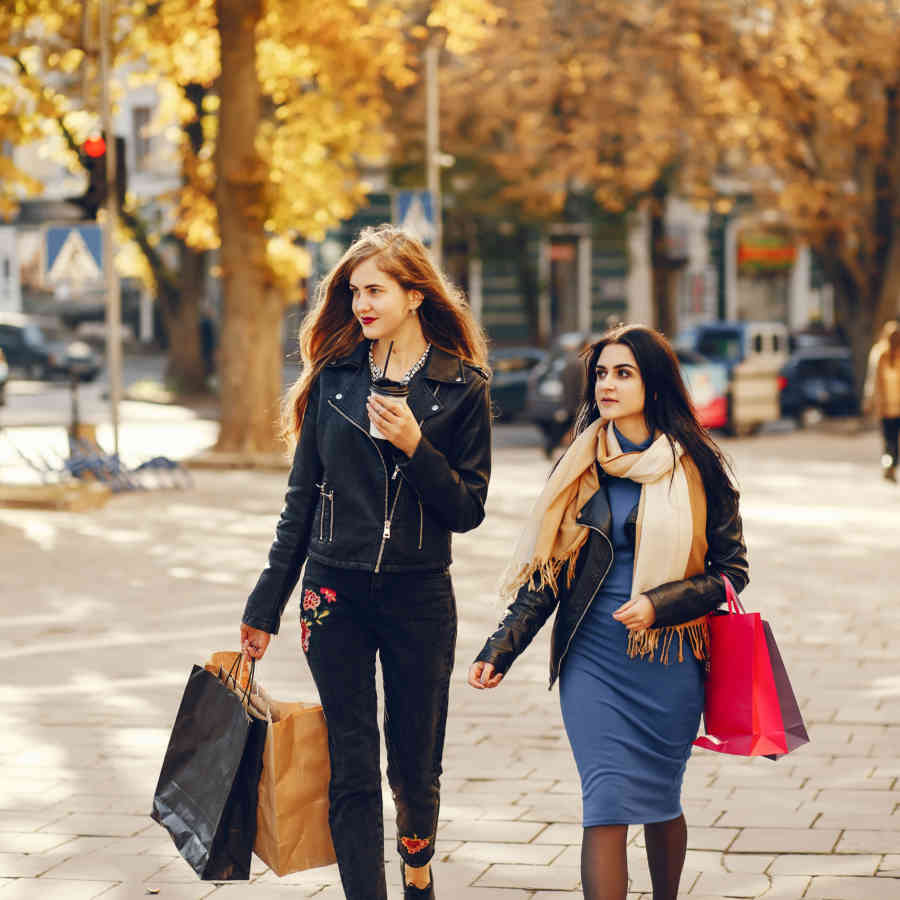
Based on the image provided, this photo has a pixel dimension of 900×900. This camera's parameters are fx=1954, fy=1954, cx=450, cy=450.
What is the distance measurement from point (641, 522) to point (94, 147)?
46.3 feet

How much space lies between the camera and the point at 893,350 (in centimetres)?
1772

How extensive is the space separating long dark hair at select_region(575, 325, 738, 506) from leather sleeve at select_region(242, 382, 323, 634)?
0.69m

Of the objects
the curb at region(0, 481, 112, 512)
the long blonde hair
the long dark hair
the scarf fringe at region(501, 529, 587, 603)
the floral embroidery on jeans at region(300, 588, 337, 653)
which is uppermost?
the long blonde hair

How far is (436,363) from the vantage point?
15.1ft

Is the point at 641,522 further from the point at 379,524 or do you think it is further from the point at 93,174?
the point at 93,174

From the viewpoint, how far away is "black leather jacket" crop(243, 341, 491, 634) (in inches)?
175

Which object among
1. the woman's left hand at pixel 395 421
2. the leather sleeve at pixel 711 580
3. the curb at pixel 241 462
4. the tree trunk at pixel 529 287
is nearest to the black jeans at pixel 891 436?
the curb at pixel 241 462

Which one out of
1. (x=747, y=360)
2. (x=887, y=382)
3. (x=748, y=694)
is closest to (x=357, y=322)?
(x=748, y=694)

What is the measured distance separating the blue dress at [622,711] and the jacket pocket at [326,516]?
618 mm

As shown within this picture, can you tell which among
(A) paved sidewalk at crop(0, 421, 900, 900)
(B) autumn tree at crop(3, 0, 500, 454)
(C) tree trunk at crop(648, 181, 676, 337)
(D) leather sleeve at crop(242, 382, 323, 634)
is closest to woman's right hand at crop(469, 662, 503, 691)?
(D) leather sleeve at crop(242, 382, 323, 634)

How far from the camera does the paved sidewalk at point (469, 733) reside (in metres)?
5.43

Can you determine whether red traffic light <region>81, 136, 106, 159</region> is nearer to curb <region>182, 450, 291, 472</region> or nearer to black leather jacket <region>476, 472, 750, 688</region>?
curb <region>182, 450, 291, 472</region>

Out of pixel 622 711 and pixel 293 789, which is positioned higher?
pixel 622 711

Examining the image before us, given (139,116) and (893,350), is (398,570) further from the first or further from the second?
(139,116)
